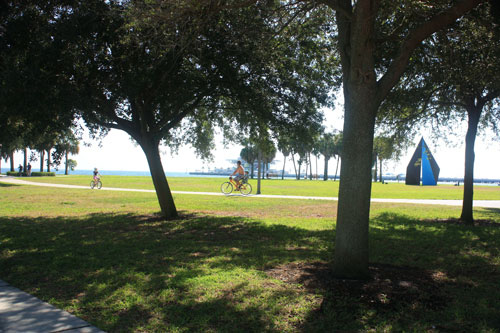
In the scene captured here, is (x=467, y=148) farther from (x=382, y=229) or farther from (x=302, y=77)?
(x=302, y=77)

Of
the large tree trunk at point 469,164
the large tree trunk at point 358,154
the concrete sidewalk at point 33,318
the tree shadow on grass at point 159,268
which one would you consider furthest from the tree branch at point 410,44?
the large tree trunk at point 469,164

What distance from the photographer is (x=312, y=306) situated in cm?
418

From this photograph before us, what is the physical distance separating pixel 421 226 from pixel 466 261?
4.32 meters

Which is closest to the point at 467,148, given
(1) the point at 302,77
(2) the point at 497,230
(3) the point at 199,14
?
(2) the point at 497,230

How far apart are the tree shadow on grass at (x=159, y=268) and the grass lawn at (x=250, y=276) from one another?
0.06 feet

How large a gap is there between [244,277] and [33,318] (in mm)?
2622

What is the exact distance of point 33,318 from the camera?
3.84m

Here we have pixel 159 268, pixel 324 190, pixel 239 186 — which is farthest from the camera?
pixel 324 190

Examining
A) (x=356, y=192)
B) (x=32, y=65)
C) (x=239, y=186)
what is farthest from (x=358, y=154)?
(x=239, y=186)

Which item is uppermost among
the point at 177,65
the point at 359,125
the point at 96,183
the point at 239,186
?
the point at 177,65

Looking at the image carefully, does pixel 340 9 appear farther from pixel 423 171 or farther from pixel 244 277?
pixel 423 171

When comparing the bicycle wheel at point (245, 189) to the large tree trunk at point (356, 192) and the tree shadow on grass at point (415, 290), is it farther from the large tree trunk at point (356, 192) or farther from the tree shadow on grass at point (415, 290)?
the large tree trunk at point (356, 192)

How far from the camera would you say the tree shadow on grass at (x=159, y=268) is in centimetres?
400

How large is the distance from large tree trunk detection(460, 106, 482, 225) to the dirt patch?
22.2ft
